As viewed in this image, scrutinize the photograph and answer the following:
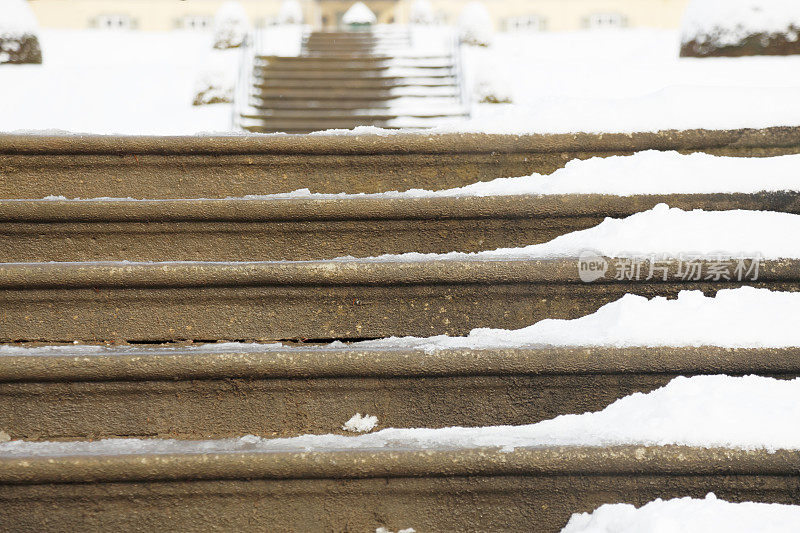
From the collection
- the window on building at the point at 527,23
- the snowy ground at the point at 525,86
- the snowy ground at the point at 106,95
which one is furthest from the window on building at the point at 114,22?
the window on building at the point at 527,23

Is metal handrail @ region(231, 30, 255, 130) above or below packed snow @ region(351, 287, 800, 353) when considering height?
above

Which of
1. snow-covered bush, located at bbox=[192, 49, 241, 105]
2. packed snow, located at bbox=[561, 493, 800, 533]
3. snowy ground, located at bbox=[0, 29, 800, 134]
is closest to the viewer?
packed snow, located at bbox=[561, 493, 800, 533]

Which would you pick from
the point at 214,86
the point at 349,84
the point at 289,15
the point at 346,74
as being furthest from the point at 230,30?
the point at 289,15

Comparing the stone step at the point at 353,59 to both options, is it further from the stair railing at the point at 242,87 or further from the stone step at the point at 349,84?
the stone step at the point at 349,84

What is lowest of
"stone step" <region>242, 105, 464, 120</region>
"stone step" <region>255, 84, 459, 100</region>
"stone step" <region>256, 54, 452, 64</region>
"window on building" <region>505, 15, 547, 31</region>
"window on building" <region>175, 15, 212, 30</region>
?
"stone step" <region>242, 105, 464, 120</region>

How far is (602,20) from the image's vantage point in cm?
2206

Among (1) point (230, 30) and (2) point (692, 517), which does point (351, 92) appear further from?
(2) point (692, 517)

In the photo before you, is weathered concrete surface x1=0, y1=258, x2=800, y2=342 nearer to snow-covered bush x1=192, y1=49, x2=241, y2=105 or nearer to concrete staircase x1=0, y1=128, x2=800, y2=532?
concrete staircase x1=0, y1=128, x2=800, y2=532

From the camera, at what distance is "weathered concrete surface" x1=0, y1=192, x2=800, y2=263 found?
2.15m

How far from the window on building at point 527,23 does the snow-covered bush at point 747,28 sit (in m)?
17.8

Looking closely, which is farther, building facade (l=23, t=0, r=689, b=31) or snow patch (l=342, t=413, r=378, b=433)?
building facade (l=23, t=0, r=689, b=31)

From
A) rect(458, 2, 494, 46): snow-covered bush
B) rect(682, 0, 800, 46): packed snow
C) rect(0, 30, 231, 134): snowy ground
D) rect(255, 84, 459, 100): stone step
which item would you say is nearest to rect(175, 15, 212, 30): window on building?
rect(0, 30, 231, 134): snowy ground

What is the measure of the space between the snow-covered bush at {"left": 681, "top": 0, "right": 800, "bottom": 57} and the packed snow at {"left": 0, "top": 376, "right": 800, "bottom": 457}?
410cm

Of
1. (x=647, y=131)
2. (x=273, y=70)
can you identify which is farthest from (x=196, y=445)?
(x=273, y=70)
